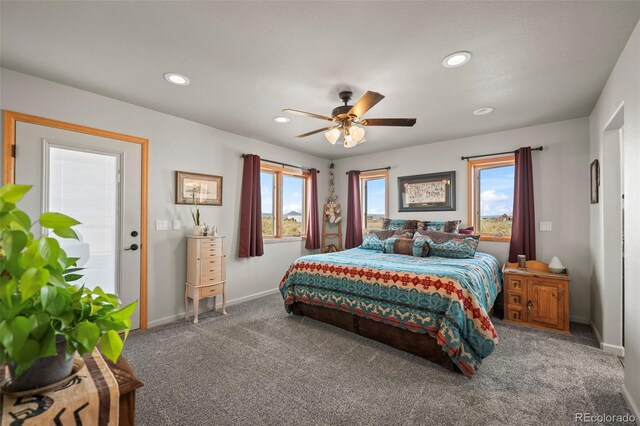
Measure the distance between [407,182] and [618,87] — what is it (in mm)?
2825

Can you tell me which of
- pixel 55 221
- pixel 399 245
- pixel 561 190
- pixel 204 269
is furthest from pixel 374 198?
pixel 55 221

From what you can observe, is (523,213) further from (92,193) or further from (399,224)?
(92,193)

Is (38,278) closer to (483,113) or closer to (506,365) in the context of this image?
(506,365)

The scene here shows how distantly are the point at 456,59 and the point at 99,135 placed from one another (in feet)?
11.2

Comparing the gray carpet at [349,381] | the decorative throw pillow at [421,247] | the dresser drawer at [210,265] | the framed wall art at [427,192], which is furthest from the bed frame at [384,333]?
the framed wall art at [427,192]

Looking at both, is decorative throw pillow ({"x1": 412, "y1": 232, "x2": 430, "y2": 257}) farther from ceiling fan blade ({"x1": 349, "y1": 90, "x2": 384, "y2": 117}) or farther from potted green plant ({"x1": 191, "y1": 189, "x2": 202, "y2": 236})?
potted green plant ({"x1": 191, "y1": 189, "x2": 202, "y2": 236})

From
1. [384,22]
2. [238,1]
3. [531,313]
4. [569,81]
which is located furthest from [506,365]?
[238,1]

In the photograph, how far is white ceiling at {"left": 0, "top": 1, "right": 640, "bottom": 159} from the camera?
174cm

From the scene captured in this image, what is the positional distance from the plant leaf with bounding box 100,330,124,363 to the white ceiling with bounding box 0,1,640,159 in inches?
71.2

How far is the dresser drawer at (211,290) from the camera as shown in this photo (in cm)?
346

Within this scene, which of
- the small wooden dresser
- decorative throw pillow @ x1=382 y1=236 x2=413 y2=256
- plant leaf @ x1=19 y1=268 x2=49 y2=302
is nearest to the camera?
plant leaf @ x1=19 y1=268 x2=49 y2=302

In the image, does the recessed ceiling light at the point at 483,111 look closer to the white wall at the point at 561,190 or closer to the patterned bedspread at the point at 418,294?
the white wall at the point at 561,190

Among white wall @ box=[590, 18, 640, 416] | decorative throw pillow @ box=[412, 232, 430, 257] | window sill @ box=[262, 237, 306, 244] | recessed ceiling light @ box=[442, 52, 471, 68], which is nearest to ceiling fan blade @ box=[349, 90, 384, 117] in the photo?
recessed ceiling light @ box=[442, 52, 471, 68]

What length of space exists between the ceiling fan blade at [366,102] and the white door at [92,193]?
2.47 metres
